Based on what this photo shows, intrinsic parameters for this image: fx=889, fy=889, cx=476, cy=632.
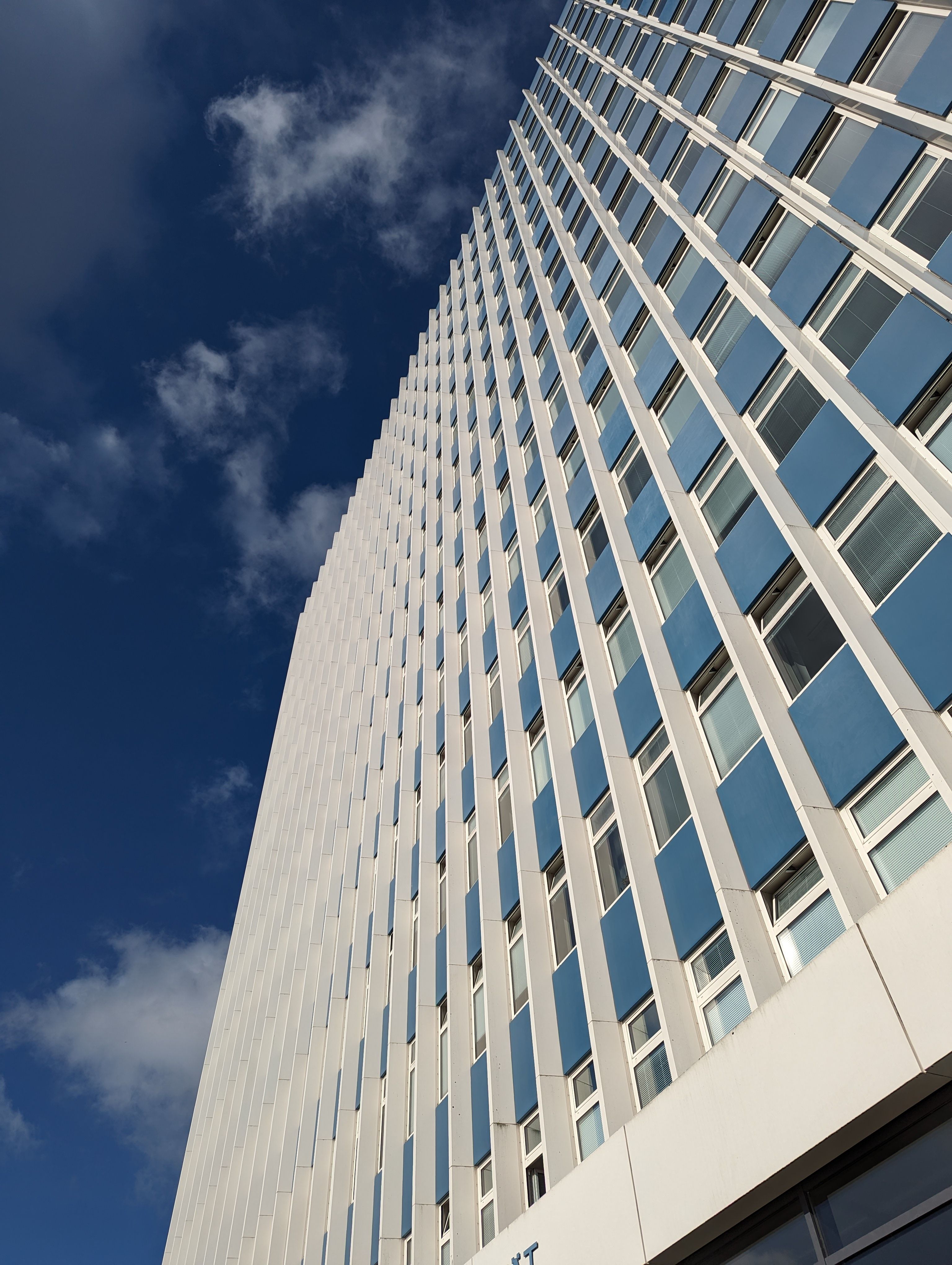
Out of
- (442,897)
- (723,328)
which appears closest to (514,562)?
(723,328)

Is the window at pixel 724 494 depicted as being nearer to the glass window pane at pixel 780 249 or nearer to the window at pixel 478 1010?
the glass window pane at pixel 780 249

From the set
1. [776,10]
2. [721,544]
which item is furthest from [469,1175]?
[776,10]

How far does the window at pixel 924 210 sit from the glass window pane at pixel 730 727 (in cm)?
751

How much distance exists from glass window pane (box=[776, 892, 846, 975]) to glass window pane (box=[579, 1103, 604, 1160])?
4500 millimetres

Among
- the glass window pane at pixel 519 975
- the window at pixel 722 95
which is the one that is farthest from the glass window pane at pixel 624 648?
A: the window at pixel 722 95

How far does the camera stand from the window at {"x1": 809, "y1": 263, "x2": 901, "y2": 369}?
560 inches

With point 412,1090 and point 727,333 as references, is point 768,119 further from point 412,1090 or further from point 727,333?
point 412,1090

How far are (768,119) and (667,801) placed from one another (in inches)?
670

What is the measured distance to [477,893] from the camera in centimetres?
2120

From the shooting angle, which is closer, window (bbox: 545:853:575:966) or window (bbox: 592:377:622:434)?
window (bbox: 545:853:575:966)

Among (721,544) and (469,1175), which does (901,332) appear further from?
(469,1175)

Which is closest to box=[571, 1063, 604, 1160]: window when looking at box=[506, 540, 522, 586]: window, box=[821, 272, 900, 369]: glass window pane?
box=[821, 272, 900, 369]: glass window pane

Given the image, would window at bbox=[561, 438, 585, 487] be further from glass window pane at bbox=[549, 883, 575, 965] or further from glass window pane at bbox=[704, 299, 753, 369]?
glass window pane at bbox=[549, 883, 575, 965]

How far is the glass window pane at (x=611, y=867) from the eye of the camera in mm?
15539
